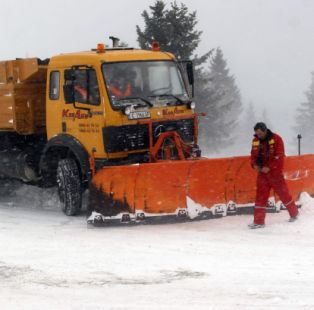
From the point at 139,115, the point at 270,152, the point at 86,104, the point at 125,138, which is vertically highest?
the point at 86,104

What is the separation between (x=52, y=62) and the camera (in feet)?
32.9

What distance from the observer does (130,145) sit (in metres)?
9.18

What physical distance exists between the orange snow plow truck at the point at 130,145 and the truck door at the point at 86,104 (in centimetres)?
2

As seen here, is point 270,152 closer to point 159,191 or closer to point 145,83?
point 159,191

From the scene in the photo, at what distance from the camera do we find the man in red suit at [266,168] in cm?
820

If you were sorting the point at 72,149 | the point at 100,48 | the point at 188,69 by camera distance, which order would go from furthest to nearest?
1. the point at 188,69
2. the point at 100,48
3. the point at 72,149

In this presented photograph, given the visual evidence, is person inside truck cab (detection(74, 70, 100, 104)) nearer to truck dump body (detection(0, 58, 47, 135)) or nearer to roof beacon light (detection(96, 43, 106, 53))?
roof beacon light (detection(96, 43, 106, 53))

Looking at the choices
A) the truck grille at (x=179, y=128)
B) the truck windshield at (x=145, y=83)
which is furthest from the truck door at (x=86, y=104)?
the truck grille at (x=179, y=128)

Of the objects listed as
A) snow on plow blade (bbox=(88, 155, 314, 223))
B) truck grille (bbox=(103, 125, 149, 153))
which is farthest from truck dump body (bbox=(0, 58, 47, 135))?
snow on plow blade (bbox=(88, 155, 314, 223))

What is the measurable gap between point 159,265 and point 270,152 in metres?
2.69

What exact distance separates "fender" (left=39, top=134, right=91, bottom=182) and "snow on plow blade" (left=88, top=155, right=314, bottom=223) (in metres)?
0.77

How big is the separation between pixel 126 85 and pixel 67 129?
130 cm

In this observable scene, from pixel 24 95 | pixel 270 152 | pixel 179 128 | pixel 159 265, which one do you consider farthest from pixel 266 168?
pixel 24 95

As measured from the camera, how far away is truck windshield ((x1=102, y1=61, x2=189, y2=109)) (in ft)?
30.1
